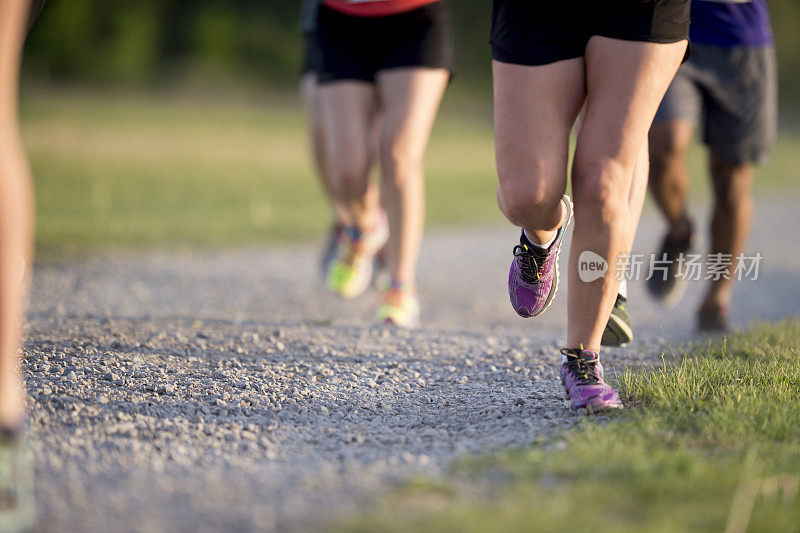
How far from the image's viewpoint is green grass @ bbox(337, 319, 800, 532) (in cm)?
201

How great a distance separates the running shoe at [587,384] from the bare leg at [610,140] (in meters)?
0.17

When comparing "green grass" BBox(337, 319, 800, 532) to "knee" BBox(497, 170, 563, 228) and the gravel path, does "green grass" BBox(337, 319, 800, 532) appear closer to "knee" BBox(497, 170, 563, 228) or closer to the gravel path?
the gravel path

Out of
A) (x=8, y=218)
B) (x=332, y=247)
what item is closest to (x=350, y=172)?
(x=332, y=247)

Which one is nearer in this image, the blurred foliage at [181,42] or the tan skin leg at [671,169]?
the tan skin leg at [671,169]

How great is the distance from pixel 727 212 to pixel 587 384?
104 inches

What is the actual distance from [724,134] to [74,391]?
12.7 ft

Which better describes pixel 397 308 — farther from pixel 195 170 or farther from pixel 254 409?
pixel 195 170

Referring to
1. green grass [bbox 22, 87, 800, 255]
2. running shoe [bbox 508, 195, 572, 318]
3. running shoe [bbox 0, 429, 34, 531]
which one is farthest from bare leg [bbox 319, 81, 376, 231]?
green grass [bbox 22, 87, 800, 255]

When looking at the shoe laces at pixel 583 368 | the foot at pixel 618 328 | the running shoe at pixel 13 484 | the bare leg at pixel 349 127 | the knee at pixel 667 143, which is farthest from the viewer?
the bare leg at pixel 349 127

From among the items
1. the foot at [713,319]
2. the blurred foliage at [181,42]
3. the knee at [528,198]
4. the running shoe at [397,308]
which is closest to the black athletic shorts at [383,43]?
the running shoe at [397,308]

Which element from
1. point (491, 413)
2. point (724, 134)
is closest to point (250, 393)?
point (491, 413)

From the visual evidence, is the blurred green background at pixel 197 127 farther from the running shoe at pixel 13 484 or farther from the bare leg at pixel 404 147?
the running shoe at pixel 13 484

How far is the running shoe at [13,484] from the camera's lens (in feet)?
6.56

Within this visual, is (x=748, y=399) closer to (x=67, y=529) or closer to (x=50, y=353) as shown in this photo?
(x=67, y=529)
